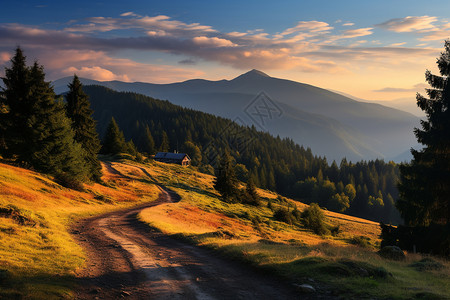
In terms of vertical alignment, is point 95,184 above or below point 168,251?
below

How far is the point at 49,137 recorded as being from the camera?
37781mm

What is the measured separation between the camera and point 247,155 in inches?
7500

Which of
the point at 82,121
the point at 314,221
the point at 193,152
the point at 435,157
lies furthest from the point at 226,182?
the point at 193,152

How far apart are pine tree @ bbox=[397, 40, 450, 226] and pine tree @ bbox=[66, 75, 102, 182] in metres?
43.5

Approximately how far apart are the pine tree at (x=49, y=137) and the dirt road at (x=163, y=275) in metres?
21.8

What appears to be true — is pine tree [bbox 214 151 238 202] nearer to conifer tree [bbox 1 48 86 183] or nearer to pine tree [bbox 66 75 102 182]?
pine tree [bbox 66 75 102 182]

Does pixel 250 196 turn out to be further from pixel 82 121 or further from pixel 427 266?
pixel 427 266

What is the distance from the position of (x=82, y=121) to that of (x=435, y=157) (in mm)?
47346

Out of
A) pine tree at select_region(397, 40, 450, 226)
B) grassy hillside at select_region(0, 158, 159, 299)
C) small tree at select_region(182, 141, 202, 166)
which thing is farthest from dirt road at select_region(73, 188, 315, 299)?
small tree at select_region(182, 141, 202, 166)

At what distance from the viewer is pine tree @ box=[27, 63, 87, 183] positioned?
37156 millimetres

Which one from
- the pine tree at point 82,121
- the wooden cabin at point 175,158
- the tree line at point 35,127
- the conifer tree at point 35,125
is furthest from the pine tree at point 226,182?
the wooden cabin at point 175,158

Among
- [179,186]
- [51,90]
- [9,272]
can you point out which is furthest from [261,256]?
[179,186]

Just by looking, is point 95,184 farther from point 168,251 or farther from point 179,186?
point 168,251

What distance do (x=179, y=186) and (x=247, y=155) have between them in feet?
386
